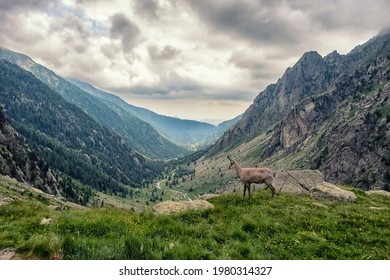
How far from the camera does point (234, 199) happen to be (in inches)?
1037

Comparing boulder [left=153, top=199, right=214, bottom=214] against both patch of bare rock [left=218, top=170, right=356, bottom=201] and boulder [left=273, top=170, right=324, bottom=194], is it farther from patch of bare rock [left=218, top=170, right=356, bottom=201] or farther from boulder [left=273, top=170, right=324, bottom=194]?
boulder [left=273, top=170, right=324, bottom=194]

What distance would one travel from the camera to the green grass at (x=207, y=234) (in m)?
13.4

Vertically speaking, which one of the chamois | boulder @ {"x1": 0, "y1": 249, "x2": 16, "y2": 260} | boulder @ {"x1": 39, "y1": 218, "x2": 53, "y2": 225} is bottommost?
boulder @ {"x1": 0, "y1": 249, "x2": 16, "y2": 260}

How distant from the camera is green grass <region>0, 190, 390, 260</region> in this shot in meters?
13.4

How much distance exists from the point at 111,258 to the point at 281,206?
585 inches

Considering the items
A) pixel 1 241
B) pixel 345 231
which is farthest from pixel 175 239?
pixel 345 231

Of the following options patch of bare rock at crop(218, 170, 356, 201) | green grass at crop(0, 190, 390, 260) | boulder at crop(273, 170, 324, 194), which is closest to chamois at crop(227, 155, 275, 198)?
green grass at crop(0, 190, 390, 260)

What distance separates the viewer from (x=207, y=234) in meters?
16.8

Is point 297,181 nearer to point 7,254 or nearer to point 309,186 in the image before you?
point 309,186

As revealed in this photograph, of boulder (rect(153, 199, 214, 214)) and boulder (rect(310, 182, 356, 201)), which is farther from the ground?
boulder (rect(310, 182, 356, 201))

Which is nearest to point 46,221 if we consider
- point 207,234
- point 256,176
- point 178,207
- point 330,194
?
point 178,207

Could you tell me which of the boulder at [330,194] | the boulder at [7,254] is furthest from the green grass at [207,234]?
the boulder at [330,194]

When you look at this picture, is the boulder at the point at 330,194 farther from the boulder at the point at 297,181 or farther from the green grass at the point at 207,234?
the green grass at the point at 207,234

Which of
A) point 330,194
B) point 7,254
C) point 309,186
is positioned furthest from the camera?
point 309,186
